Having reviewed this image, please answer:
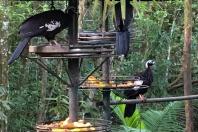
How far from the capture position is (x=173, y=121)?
581cm

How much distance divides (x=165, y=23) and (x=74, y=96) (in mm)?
5805

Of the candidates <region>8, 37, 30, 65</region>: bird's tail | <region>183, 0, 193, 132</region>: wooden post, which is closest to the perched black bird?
<region>8, 37, 30, 65</region>: bird's tail

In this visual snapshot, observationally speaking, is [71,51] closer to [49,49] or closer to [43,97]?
[49,49]

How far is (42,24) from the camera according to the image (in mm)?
2395

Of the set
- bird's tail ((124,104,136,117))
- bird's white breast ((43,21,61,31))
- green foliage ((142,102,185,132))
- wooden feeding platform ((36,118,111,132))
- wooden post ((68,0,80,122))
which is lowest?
green foliage ((142,102,185,132))

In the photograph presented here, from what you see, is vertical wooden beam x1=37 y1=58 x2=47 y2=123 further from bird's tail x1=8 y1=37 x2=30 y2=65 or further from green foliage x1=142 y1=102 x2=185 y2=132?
bird's tail x1=8 y1=37 x2=30 y2=65

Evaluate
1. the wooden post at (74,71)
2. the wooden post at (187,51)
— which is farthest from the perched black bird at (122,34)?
the wooden post at (187,51)

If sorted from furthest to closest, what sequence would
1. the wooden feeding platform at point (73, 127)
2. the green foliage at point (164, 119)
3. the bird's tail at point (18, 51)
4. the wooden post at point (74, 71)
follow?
the green foliage at point (164, 119)
the wooden post at point (74, 71)
the bird's tail at point (18, 51)
the wooden feeding platform at point (73, 127)

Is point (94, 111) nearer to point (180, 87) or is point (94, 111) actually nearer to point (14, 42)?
point (14, 42)

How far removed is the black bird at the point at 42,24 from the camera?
2395 mm

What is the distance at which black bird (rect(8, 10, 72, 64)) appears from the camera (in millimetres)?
2395

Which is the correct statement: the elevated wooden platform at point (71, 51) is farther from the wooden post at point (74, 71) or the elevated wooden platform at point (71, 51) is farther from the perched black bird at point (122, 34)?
the perched black bird at point (122, 34)

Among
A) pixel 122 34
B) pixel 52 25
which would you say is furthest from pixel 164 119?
pixel 52 25

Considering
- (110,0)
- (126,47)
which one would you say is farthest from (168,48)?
(110,0)
